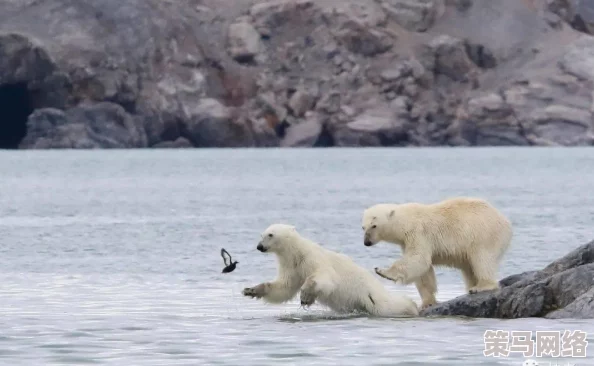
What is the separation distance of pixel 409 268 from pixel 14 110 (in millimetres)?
104695

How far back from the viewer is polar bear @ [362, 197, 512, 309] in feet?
54.1

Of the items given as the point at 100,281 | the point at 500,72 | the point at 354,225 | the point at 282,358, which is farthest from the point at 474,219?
the point at 500,72

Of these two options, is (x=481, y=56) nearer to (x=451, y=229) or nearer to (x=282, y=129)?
(x=282, y=129)

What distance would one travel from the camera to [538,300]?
16.0 meters

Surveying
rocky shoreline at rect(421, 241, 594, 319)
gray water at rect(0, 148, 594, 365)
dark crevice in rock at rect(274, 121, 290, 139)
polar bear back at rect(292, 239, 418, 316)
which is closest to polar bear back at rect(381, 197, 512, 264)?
rocky shoreline at rect(421, 241, 594, 319)

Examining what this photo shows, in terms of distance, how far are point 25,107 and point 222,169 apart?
2425 cm

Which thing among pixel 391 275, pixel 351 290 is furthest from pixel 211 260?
pixel 391 275

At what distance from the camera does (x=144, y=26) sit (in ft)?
431

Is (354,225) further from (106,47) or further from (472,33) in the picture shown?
(472,33)

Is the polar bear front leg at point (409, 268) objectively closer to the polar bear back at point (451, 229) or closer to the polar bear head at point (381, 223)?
the polar bear back at point (451, 229)

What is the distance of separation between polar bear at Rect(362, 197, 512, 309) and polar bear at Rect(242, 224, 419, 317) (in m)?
0.39

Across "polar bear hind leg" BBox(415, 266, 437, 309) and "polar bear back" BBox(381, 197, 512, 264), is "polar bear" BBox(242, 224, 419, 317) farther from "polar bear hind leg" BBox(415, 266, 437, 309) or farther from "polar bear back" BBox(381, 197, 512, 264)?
"polar bear back" BBox(381, 197, 512, 264)

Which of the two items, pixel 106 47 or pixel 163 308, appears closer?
pixel 163 308

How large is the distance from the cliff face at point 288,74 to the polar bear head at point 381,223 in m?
99.3
